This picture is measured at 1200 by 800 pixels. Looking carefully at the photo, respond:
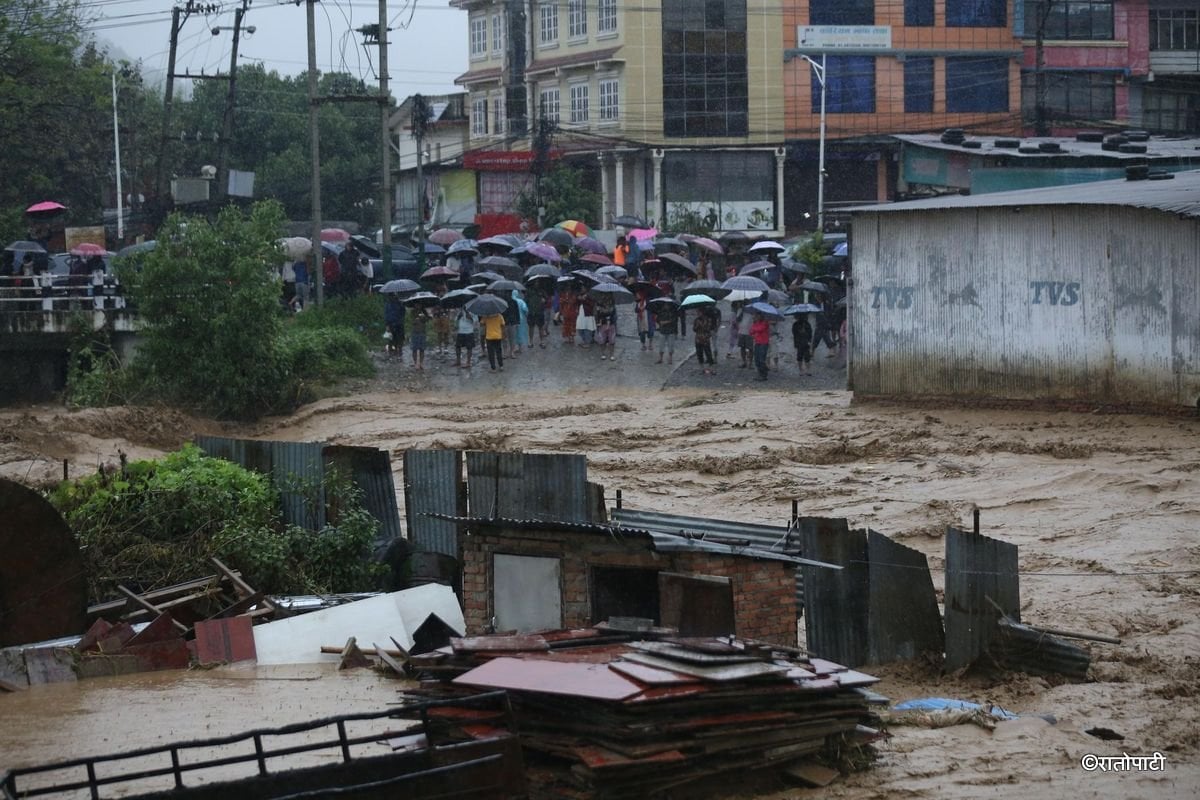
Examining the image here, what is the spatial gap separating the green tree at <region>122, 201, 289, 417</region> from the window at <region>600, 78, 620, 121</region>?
24211mm

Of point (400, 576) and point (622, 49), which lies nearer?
point (400, 576)

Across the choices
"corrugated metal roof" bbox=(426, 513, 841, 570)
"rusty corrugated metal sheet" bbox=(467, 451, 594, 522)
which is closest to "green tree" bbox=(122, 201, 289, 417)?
"rusty corrugated metal sheet" bbox=(467, 451, 594, 522)

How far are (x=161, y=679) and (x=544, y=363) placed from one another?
18.2 meters

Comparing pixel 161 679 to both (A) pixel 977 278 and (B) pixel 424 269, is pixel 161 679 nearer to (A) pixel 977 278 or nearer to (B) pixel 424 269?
(A) pixel 977 278

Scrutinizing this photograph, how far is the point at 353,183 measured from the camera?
209ft

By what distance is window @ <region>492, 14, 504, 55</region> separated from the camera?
58.8 metres

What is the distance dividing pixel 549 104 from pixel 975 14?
15313 millimetres

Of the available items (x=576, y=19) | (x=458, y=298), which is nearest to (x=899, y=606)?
(x=458, y=298)

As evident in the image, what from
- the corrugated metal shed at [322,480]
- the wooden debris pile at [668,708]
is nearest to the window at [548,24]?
the corrugated metal shed at [322,480]

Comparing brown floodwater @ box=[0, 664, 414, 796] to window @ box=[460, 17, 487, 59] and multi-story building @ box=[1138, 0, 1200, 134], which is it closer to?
window @ box=[460, 17, 487, 59]

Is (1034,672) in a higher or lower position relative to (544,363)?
lower

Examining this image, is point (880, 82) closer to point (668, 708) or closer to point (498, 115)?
point (498, 115)

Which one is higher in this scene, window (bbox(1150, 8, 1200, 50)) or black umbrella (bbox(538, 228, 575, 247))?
window (bbox(1150, 8, 1200, 50))

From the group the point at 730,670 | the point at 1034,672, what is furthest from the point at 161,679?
the point at 1034,672
